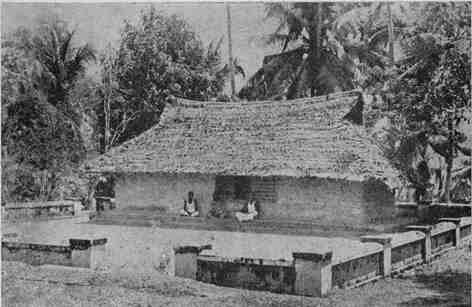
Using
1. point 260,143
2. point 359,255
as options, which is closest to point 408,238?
point 359,255

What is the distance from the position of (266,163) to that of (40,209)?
24.0ft

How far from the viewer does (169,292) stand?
8961 millimetres

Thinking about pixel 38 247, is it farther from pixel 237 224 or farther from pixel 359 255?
pixel 237 224

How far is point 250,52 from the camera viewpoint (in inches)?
607

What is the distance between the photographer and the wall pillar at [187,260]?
9766mm

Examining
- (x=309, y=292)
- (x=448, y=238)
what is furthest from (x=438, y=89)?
(x=309, y=292)

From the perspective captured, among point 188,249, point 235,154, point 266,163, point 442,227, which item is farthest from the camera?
point 235,154

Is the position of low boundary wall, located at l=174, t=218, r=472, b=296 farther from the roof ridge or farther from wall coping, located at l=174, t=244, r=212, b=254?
the roof ridge

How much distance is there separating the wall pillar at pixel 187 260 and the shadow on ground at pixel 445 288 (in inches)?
129

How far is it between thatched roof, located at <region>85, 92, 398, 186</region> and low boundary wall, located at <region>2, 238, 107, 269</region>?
586 centimetres

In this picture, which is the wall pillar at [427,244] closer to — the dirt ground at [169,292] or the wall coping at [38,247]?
the dirt ground at [169,292]

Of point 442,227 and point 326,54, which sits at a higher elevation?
point 326,54

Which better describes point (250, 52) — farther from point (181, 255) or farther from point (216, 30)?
point (181, 255)

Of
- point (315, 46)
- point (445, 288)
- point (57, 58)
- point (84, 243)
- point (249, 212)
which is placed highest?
point (315, 46)
